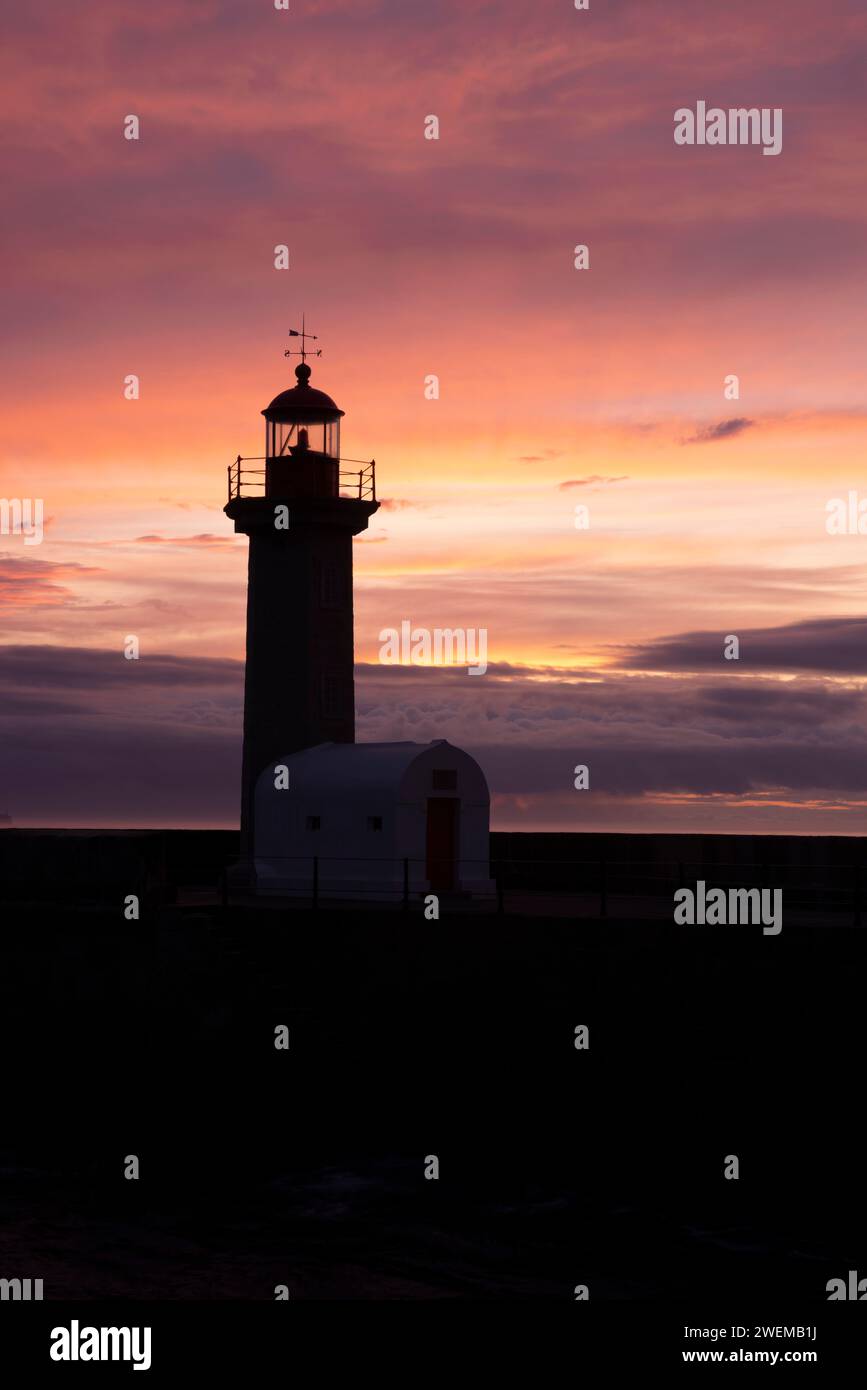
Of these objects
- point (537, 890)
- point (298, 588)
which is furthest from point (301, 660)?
point (537, 890)

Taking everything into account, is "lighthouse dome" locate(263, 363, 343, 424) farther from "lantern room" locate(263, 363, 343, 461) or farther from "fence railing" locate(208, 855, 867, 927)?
"fence railing" locate(208, 855, 867, 927)

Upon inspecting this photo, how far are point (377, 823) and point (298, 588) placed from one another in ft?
22.6

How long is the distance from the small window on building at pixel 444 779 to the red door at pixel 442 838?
0.64 feet

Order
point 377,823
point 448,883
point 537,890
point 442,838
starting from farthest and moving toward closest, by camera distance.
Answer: point 537,890 < point 442,838 < point 448,883 < point 377,823

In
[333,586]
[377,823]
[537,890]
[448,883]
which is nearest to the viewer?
[377,823]

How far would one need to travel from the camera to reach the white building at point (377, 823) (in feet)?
99.5

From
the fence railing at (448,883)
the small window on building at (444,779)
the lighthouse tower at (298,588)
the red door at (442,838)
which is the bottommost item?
the fence railing at (448,883)

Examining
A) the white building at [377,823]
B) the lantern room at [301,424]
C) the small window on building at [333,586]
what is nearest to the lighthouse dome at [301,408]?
the lantern room at [301,424]

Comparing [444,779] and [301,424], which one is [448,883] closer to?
[444,779]

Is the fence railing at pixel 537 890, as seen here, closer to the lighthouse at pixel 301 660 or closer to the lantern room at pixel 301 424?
the lighthouse at pixel 301 660

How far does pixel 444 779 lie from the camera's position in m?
31.1

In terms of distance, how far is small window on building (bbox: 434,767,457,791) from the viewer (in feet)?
102
